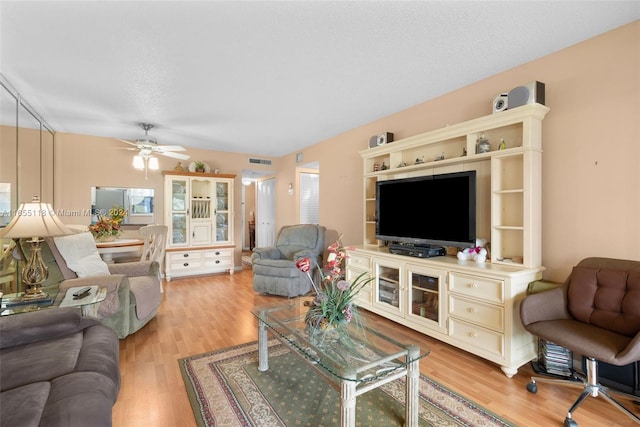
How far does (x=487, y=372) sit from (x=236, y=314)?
252cm

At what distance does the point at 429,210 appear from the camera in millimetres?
2910

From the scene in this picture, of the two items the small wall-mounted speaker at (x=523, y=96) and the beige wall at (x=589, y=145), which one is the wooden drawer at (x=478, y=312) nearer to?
the beige wall at (x=589, y=145)

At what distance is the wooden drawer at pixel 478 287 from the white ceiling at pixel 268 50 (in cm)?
176

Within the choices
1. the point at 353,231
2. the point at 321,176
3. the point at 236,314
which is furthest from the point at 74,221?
the point at 353,231

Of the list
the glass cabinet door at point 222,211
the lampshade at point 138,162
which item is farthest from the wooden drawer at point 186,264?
the lampshade at point 138,162

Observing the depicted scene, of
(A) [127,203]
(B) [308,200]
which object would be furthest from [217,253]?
(B) [308,200]

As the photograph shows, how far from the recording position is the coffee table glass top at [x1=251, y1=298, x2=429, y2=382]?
1.47 meters

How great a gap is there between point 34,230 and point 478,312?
3229 millimetres

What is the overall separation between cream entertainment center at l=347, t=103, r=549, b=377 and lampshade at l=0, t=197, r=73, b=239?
2.73m

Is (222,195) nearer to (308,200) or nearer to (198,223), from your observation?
(198,223)

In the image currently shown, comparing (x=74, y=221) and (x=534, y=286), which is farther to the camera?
(x=74, y=221)

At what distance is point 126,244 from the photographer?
150 inches

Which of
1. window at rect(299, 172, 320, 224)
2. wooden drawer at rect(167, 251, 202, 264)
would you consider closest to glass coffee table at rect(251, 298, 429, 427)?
wooden drawer at rect(167, 251, 202, 264)

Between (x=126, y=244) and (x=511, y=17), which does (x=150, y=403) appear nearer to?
(x=126, y=244)
